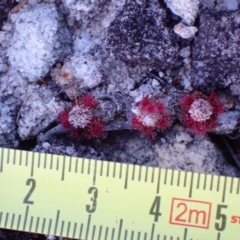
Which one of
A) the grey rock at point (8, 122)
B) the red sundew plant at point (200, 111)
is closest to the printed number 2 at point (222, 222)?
the red sundew plant at point (200, 111)

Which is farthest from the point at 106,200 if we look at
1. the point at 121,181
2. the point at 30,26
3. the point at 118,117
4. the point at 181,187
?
the point at 30,26

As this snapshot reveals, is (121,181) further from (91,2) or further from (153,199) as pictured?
(91,2)

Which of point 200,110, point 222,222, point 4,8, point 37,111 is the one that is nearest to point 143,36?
point 200,110

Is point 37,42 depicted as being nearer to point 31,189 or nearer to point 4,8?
point 4,8

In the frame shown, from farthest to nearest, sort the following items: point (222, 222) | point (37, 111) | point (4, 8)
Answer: point (4, 8), point (37, 111), point (222, 222)

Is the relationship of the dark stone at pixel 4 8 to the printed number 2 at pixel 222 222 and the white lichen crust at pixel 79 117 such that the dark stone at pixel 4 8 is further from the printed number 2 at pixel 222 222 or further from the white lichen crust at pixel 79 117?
the printed number 2 at pixel 222 222

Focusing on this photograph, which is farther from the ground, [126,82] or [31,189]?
[126,82]
